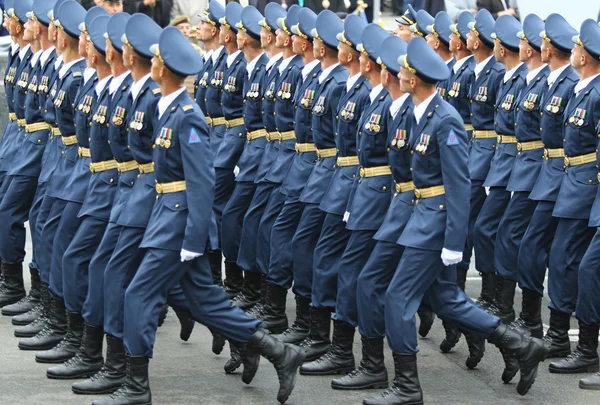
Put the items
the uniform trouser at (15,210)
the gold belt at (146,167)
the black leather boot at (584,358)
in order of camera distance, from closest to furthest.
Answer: the gold belt at (146,167) < the black leather boot at (584,358) < the uniform trouser at (15,210)

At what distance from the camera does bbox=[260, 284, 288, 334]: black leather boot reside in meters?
10.3

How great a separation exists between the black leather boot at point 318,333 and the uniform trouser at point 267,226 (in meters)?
0.97

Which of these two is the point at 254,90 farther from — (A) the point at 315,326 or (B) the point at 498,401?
(B) the point at 498,401

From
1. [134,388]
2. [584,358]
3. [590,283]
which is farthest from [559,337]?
[134,388]

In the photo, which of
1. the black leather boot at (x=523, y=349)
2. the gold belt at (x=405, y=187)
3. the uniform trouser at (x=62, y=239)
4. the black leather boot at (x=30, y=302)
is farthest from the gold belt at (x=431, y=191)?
the black leather boot at (x=30, y=302)

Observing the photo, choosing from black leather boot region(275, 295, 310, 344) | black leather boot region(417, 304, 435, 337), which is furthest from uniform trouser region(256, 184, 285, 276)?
black leather boot region(417, 304, 435, 337)

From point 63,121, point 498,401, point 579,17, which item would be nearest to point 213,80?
point 63,121

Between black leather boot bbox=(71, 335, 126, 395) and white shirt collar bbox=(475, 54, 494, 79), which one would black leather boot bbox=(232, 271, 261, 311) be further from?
black leather boot bbox=(71, 335, 126, 395)

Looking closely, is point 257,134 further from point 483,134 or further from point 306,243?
point 483,134

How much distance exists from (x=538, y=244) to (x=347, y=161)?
1335 millimetres

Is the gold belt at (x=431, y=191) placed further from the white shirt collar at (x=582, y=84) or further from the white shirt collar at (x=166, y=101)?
the white shirt collar at (x=582, y=84)

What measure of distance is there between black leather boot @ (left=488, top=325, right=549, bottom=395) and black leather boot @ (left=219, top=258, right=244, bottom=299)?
3.14 meters

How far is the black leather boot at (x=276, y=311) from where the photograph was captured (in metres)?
10.3

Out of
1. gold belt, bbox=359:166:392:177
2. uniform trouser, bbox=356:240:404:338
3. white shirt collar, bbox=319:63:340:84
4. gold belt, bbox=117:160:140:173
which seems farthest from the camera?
white shirt collar, bbox=319:63:340:84
